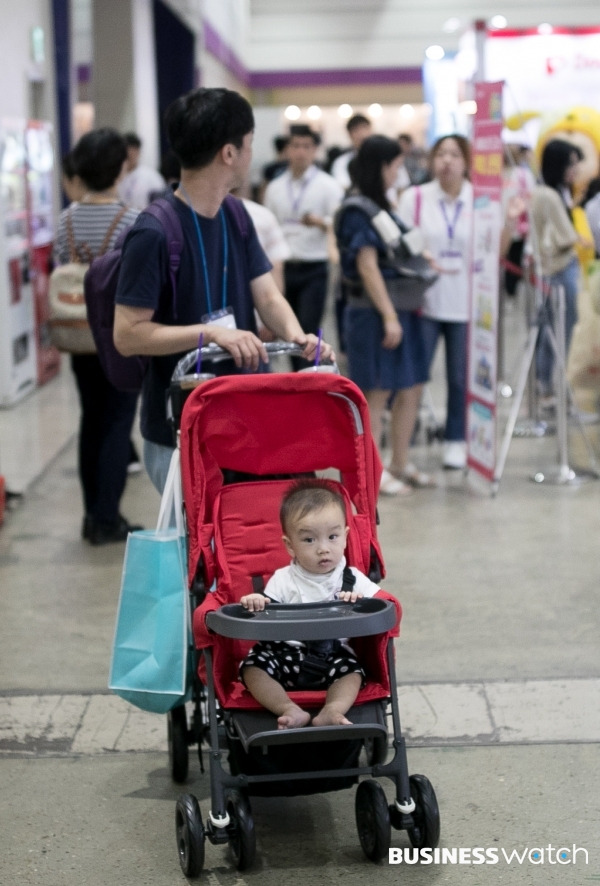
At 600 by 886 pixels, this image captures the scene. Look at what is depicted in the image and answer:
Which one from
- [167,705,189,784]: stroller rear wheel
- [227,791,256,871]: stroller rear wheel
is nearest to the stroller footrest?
[227,791,256,871]: stroller rear wheel

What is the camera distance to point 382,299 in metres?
6.28

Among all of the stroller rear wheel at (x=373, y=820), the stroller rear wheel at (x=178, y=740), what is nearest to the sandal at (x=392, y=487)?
the stroller rear wheel at (x=178, y=740)

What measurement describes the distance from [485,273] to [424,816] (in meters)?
3.99

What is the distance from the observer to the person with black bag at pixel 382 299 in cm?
627

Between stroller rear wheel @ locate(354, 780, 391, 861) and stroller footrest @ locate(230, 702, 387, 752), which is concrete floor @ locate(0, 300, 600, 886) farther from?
stroller footrest @ locate(230, 702, 387, 752)

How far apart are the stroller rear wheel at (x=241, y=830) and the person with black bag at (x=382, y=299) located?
375cm

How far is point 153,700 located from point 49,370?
24.6 ft

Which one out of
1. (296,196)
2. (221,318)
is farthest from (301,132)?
(221,318)

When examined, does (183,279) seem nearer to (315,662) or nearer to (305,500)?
(305,500)

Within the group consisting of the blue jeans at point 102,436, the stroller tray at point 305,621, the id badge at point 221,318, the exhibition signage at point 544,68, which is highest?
the exhibition signage at point 544,68

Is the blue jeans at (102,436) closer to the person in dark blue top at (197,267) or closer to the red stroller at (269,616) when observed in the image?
the person in dark blue top at (197,267)

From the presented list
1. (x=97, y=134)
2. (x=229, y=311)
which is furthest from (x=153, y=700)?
(x=97, y=134)

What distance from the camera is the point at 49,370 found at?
10.4 m

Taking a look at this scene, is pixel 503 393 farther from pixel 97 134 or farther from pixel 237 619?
pixel 237 619
